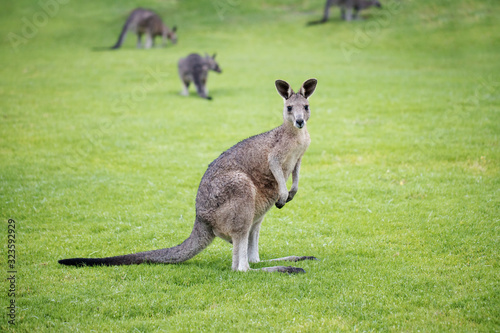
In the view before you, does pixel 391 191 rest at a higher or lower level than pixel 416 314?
lower

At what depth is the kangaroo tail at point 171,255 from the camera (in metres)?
5.21

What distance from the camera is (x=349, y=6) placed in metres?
25.6

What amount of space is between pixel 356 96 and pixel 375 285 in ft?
35.2

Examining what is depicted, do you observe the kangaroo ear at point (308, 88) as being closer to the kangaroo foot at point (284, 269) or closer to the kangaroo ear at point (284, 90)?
the kangaroo ear at point (284, 90)

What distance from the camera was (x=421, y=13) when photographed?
25312 millimetres

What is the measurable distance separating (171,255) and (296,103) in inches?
82.8

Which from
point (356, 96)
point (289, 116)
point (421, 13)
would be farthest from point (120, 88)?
point (421, 13)

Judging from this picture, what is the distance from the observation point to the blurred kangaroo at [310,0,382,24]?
25594 millimetres

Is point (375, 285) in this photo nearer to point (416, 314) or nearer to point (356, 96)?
point (416, 314)

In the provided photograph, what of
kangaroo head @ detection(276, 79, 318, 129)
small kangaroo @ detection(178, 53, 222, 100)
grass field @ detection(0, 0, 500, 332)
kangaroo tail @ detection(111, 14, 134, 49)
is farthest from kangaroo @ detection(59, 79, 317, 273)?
kangaroo tail @ detection(111, 14, 134, 49)

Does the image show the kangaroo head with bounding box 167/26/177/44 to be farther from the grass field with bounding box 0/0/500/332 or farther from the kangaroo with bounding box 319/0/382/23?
the kangaroo with bounding box 319/0/382/23

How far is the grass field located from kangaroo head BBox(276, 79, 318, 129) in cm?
160

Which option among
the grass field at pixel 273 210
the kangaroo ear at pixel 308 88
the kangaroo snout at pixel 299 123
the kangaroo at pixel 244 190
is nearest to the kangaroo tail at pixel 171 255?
the kangaroo at pixel 244 190

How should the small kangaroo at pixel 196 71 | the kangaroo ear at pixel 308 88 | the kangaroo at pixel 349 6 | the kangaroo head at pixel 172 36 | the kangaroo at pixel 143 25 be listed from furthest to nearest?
1. the kangaroo at pixel 349 6
2. the kangaroo head at pixel 172 36
3. the kangaroo at pixel 143 25
4. the small kangaroo at pixel 196 71
5. the kangaroo ear at pixel 308 88
